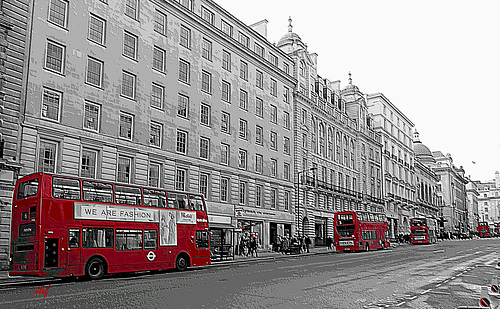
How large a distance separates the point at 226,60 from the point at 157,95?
9.82m

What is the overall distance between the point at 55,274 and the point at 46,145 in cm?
1141

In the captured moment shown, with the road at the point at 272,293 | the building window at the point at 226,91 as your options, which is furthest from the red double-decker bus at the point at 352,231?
the road at the point at 272,293

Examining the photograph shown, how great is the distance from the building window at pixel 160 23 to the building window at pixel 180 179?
1069cm

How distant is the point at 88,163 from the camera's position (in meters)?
28.7

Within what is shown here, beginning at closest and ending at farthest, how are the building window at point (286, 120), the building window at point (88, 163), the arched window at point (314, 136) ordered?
the building window at point (88, 163)
the building window at point (286, 120)
the arched window at point (314, 136)

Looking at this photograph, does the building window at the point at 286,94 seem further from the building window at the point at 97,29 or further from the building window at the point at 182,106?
the building window at the point at 97,29

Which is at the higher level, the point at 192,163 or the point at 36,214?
the point at 192,163

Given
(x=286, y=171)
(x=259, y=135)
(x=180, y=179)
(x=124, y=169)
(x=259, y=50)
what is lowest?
(x=180, y=179)

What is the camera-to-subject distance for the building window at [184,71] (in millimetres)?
37031

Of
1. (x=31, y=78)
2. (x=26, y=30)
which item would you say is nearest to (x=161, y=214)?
(x=31, y=78)

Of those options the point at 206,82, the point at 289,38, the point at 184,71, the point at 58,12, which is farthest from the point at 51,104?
the point at 289,38

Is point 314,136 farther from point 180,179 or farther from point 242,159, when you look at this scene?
point 180,179

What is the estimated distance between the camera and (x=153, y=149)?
33125 mm

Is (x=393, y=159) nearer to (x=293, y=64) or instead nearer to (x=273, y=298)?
(x=293, y=64)
